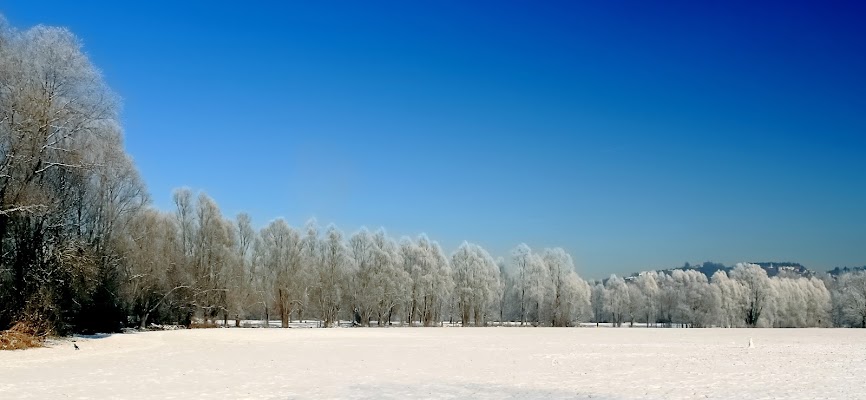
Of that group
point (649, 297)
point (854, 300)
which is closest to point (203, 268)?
point (649, 297)

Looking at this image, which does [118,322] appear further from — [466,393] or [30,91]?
[466,393]

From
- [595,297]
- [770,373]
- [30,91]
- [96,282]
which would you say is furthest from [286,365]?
[595,297]

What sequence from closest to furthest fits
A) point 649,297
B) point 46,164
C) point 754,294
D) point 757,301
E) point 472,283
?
1. point 46,164
2. point 472,283
3. point 757,301
4. point 754,294
5. point 649,297

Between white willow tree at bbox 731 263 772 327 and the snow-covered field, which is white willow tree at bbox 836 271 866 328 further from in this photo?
the snow-covered field

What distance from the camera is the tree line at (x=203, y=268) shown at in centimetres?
2866

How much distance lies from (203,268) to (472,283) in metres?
38.1

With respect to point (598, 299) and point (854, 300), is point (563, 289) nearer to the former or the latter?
point (598, 299)

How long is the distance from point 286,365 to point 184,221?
160ft

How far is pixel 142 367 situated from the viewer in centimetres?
1978

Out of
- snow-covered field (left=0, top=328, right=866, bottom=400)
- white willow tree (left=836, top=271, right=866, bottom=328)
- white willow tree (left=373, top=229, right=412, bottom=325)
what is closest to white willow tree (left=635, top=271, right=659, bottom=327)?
white willow tree (left=836, top=271, right=866, bottom=328)

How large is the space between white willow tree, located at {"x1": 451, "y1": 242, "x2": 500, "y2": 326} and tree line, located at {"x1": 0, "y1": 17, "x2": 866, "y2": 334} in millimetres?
223

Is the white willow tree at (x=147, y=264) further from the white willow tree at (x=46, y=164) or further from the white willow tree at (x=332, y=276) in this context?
the white willow tree at (x=332, y=276)

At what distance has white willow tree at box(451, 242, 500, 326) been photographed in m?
85.4

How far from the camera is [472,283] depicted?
282ft
